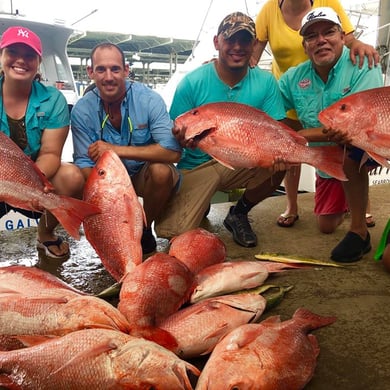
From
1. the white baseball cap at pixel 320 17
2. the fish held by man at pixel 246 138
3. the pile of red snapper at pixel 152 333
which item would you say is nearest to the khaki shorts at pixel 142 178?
the fish held by man at pixel 246 138

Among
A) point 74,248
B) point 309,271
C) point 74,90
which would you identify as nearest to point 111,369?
point 309,271

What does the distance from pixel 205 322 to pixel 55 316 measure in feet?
2.17

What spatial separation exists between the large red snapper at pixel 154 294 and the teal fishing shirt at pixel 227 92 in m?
1.71

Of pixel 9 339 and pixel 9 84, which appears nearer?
pixel 9 339

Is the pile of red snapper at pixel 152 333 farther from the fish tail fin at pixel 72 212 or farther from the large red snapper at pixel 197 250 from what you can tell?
the fish tail fin at pixel 72 212

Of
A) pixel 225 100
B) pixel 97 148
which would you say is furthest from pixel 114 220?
pixel 225 100

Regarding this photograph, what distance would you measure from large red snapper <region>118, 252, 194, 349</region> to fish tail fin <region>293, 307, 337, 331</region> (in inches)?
22.4

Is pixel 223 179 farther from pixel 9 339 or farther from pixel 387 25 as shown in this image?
pixel 387 25

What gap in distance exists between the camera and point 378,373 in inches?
76.5

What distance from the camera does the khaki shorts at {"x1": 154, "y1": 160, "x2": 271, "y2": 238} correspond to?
11.8ft

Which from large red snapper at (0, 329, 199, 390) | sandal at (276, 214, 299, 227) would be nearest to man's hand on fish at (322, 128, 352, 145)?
sandal at (276, 214, 299, 227)

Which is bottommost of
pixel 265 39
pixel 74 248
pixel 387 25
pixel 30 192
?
pixel 74 248

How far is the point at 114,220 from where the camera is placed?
108 inches

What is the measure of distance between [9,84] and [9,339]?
6.63 ft
